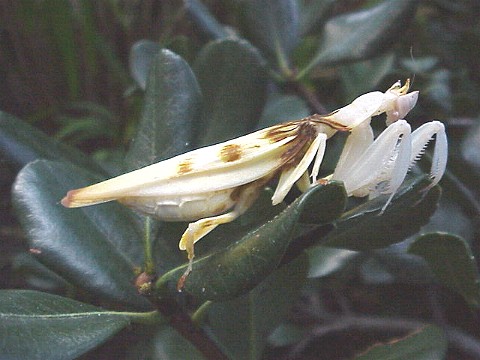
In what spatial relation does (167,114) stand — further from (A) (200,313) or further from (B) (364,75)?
(B) (364,75)

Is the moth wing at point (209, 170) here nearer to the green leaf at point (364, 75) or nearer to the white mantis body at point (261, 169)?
the white mantis body at point (261, 169)

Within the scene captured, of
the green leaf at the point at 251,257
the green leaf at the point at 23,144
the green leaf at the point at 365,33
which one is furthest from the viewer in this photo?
the green leaf at the point at 365,33

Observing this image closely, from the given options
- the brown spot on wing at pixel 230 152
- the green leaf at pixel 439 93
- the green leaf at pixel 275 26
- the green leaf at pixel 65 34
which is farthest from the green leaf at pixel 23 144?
the green leaf at pixel 65 34

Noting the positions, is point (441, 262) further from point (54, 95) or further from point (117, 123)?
point (54, 95)

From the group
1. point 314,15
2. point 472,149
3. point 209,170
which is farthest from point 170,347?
point 314,15

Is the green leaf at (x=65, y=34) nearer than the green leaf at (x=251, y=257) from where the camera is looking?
No

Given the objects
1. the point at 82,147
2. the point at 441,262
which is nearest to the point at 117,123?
the point at 82,147

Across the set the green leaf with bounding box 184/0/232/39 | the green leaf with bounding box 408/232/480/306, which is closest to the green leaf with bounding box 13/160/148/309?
the green leaf with bounding box 408/232/480/306
